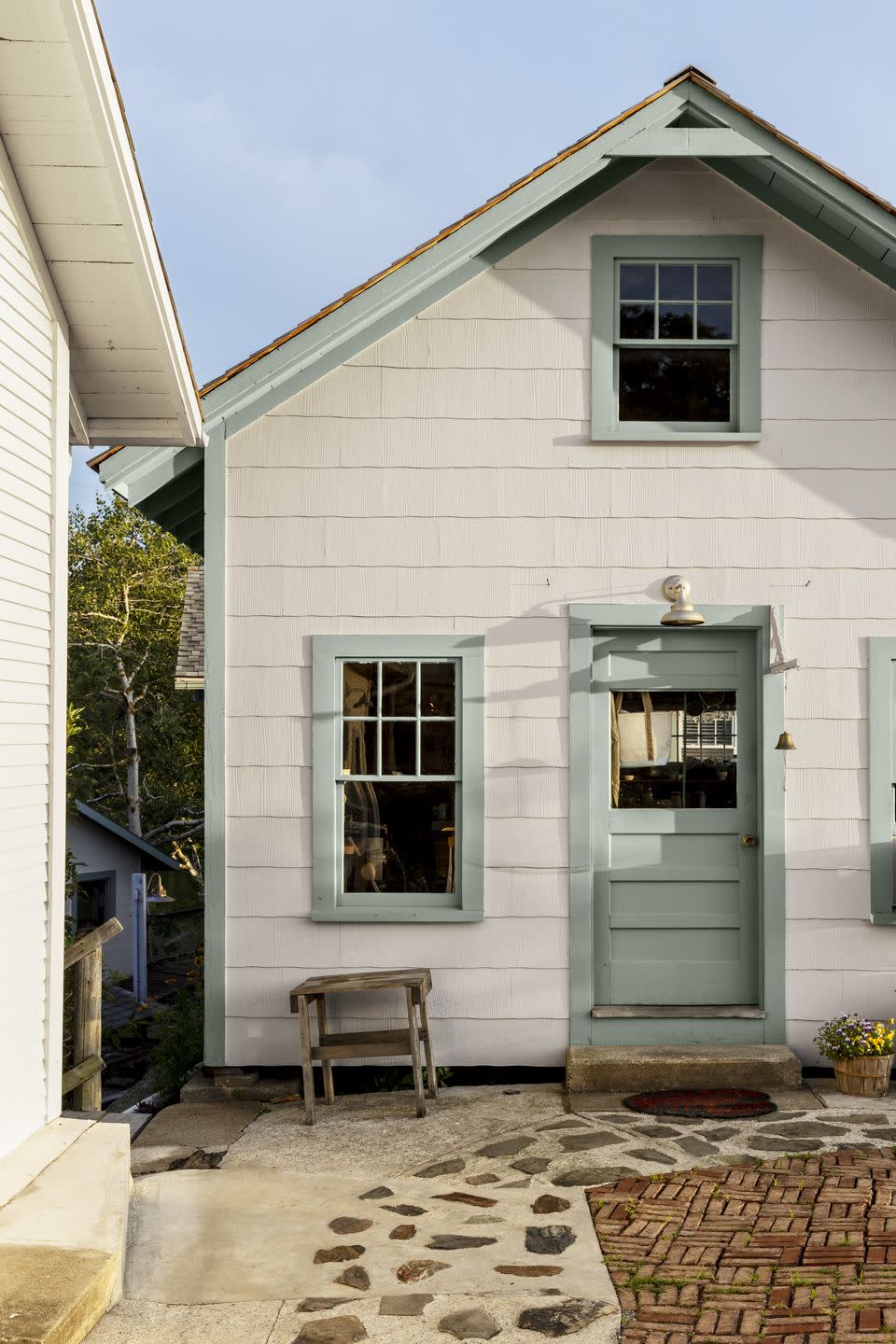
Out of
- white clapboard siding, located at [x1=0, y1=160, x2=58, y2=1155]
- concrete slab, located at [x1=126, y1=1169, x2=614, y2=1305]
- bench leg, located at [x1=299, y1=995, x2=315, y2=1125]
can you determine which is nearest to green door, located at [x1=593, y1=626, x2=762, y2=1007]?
bench leg, located at [x1=299, y1=995, x2=315, y2=1125]

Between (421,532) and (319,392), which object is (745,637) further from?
(319,392)

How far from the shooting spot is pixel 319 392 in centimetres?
709

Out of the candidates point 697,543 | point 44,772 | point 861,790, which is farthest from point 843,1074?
point 44,772

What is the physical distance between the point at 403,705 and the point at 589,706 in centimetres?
102

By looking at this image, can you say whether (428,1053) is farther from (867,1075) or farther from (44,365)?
(44,365)

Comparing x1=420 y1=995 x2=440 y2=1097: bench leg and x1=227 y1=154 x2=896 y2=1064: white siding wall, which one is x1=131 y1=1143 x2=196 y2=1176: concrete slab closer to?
x1=227 y1=154 x2=896 y2=1064: white siding wall

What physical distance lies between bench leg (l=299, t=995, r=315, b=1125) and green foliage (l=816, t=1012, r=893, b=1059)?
2635 millimetres

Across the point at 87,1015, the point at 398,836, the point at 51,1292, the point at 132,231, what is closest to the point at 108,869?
the point at 87,1015

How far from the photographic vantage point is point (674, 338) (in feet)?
23.5

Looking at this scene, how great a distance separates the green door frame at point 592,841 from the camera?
6.95 m

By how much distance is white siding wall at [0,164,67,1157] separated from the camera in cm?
474

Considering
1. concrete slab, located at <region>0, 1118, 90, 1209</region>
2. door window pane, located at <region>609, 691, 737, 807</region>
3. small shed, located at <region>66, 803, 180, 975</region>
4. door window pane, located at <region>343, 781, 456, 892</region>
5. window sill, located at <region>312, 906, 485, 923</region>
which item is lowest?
small shed, located at <region>66, 803, 180, 975</region>

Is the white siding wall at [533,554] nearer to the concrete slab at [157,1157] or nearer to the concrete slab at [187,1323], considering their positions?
the concrete slab at [157,1157]

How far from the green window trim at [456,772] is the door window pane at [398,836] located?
6 cm
